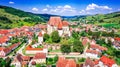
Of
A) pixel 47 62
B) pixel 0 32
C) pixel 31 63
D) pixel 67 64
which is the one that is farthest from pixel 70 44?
pixel 0 32

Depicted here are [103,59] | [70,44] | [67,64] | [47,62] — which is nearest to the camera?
[67,64]

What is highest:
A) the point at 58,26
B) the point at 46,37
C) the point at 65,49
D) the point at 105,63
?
the point at 58,26

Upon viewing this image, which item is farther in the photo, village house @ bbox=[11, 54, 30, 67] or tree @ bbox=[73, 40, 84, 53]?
tree @ bbox=[73, 40, 84, 53]

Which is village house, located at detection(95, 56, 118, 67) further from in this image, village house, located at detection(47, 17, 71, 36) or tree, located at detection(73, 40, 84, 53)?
village house, located at detection(47, 17, 71, 36)

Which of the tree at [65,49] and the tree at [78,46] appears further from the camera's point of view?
the tree at [78,46]

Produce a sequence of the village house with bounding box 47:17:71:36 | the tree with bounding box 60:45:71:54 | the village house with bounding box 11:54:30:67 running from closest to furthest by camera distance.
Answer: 1. the village house with bounding box 11:54:30:67
2. the tree with bounding box 60:45:71:54
3. the village house with bounding box 47:17:71:36

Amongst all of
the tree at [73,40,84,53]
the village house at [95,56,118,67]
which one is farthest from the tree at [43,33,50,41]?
the village house at [95,56,118,67]

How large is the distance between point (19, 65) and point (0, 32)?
67796mm

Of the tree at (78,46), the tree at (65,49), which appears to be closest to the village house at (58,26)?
the tree at (78,46)

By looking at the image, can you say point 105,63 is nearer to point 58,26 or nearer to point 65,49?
point 65,49

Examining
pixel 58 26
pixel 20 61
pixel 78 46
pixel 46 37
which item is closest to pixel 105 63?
pixel 78 46

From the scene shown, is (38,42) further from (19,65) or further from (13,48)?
(19,65)

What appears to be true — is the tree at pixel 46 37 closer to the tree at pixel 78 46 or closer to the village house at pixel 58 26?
the village house at pixel 58 26

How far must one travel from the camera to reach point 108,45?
8200 centimetres
